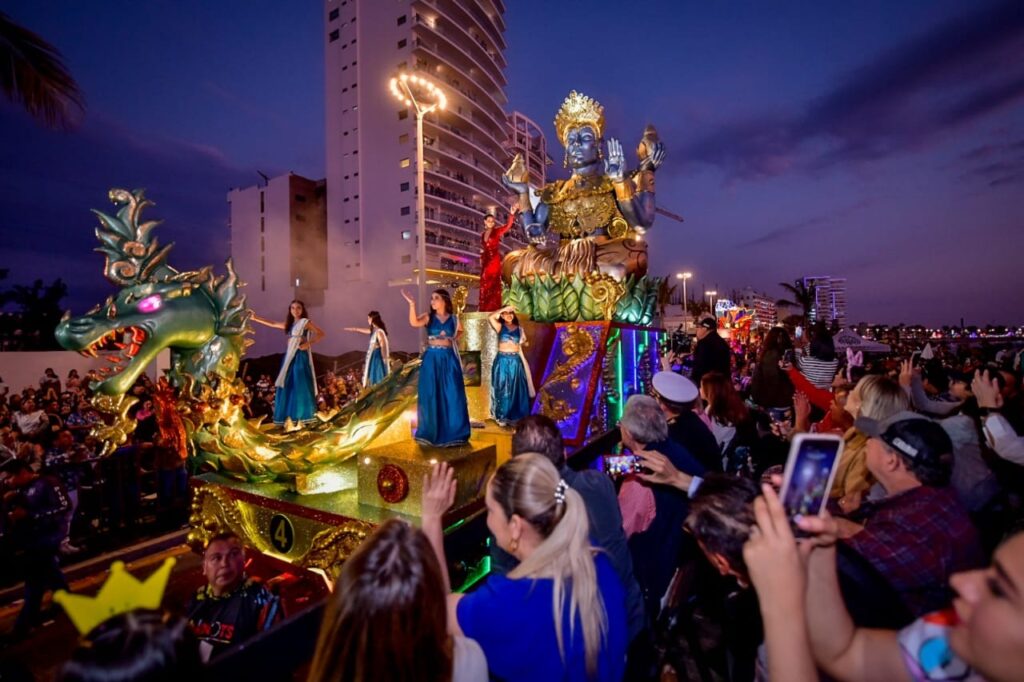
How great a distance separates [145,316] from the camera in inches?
167

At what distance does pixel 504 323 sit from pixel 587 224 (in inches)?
146

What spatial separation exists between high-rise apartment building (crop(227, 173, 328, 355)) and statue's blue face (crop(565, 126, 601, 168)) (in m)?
33.6

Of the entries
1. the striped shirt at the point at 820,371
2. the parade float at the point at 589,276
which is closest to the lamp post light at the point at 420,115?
the parade float at the point at 589,276

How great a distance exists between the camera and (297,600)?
394 centimetres

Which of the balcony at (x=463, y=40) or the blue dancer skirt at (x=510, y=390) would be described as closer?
the blue dancer skirt at (x=510, y=390)

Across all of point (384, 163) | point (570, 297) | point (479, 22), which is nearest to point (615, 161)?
point (570, 297)

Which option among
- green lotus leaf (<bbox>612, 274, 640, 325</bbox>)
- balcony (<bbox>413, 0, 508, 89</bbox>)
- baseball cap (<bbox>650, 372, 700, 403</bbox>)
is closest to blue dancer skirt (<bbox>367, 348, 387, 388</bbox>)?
green lotus leaf (<bbox>612, 274, 640, 325</bbox>)

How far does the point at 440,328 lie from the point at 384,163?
3635cm

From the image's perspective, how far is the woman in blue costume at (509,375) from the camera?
575cm

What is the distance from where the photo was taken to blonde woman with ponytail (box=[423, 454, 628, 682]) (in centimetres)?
140

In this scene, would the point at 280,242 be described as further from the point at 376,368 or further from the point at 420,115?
the point at 376,368

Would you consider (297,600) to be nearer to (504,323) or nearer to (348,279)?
(504,323)

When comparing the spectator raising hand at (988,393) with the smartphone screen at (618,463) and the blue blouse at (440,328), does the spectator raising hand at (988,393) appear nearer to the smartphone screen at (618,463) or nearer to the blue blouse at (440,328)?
the smartphone screen at (618,463)

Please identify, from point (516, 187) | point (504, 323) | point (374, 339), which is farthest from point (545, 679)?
point (516, 187)
